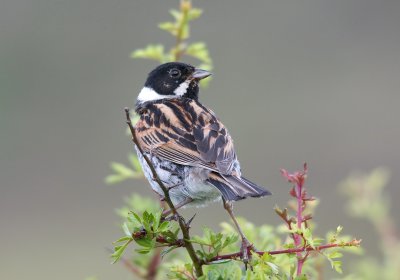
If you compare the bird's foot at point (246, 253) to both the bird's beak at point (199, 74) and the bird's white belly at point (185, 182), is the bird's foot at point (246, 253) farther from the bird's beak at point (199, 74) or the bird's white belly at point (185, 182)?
the bird's beak at point (199, 74)

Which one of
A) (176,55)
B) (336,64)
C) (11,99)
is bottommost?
(176,55)

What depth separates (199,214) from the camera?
41.8 ft

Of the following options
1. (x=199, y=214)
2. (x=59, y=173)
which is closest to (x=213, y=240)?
(x=199, y=214)

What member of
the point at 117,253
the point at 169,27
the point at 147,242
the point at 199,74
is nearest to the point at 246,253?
the point at 147,242

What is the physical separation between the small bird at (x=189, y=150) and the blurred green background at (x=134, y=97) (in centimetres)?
648

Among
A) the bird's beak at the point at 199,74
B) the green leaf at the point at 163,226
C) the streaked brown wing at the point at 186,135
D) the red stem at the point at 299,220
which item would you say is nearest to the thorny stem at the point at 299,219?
the red stem at the point at 299,220

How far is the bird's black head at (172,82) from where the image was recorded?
514cm

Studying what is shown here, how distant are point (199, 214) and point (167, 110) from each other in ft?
26.2

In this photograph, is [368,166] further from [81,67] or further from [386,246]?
[386,246]

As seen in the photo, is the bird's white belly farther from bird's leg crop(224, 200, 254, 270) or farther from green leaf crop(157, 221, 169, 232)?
green leaf crop(157, 221, 169, 232)

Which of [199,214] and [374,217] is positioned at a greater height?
[199,214]

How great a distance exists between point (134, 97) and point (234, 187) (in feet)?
43.8

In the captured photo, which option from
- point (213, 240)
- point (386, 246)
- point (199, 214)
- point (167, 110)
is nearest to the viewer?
point (213, 240)

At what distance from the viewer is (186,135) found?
450 cm
